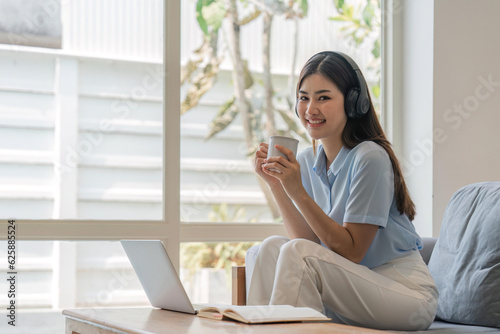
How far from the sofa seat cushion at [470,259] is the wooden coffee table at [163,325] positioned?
708 millimetres

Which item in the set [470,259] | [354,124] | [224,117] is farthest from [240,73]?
[470,259]

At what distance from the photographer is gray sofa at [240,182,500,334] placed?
178 centimetres

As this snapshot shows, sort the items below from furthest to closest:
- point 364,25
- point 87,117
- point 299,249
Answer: point 364,25 → point 87,117 → point 299,249

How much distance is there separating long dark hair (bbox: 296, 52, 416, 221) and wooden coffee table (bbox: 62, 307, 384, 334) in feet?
2.12

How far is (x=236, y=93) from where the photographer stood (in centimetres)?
290

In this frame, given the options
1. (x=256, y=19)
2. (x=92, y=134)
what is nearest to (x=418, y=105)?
(x=256, y=19)

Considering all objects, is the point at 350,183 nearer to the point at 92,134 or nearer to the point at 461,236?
the point at 461,236

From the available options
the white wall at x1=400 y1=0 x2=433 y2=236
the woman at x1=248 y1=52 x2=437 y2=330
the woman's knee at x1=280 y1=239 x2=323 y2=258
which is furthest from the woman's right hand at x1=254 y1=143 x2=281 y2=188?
the white wall at x1=400 y1=0 x2=433 y2=236

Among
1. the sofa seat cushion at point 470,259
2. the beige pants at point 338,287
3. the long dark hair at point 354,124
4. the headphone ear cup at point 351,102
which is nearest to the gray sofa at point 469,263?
the sofa seat cushion at point 470,259

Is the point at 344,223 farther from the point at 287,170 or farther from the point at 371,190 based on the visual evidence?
the point at 287,170

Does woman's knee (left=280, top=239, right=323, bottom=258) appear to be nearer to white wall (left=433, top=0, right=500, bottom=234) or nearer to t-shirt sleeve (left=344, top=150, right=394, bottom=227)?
t-shirt sleeve (left=344, top=150, right=394, bottom=227)

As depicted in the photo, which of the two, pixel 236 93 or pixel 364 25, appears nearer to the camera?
pixel 236 93

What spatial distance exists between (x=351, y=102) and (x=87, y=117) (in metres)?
1.27

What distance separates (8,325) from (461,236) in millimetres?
1728
